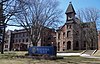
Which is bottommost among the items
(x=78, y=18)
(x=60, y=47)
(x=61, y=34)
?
(x=60, y=47)

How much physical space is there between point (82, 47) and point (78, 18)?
12.5 metres

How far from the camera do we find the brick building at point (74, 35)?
Result: 5159cm

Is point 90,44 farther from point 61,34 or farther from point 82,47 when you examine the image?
point 61,34

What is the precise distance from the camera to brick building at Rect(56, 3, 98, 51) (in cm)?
5159

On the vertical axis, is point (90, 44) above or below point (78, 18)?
below

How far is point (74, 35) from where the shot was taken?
201 feet

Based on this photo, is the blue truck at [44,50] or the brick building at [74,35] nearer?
the blue truck at [44,50]

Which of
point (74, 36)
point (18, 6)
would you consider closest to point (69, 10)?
point (74, 36)

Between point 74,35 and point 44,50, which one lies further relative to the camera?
point 74,35

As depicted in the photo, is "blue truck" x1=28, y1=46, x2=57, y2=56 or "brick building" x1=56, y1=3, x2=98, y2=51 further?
"brick building" x1=56, y1=3, x2=98, y2=51

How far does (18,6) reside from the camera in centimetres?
2520

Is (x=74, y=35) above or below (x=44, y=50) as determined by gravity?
above

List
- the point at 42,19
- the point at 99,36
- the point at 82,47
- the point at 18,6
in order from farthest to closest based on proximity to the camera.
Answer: the point at 82,47, the point at 99,36, the point at 42,19, the point at 18,6

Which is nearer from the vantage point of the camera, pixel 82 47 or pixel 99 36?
pixel 99 36
